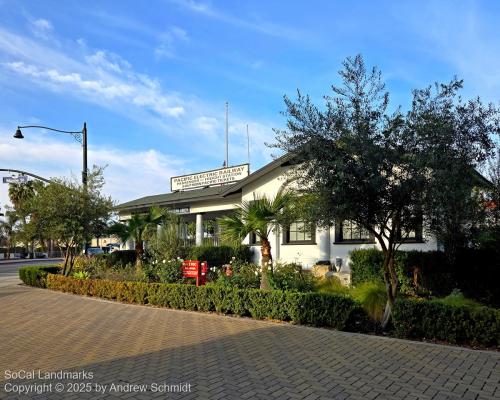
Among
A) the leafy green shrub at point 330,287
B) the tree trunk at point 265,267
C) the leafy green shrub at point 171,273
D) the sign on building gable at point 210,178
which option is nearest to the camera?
the tree trunk at point 265,267

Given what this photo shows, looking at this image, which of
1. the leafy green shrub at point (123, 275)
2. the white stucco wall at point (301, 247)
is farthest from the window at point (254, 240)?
the leafy green shrub at point (123, 275)

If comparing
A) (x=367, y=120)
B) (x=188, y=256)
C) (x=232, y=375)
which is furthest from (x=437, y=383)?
(x=188, y=256)

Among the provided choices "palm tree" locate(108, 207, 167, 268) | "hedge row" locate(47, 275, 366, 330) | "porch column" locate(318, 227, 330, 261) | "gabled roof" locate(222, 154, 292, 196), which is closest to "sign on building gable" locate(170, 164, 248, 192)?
"gabled roof" locate(222, 154, 292, 196)

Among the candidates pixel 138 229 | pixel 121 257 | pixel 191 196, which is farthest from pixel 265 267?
pixel 191 196

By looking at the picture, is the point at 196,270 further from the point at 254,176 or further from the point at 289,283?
the point at 254,176

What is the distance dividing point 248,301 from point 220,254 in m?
9.61

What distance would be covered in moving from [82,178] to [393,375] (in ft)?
49.4

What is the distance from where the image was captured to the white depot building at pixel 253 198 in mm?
16047

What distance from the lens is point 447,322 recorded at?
7574 mm

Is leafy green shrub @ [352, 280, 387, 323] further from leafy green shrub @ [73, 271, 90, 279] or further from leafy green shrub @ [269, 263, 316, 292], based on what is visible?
leafy green shrub @ [73, 271, 90, 279]

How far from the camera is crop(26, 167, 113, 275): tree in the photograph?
16.4 metres

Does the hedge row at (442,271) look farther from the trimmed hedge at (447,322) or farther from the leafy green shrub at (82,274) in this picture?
the leafy green shrub at (82,274)

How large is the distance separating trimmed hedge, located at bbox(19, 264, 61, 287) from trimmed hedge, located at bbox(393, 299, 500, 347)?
46.0ft

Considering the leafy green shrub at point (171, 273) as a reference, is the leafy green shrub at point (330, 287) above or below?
below
